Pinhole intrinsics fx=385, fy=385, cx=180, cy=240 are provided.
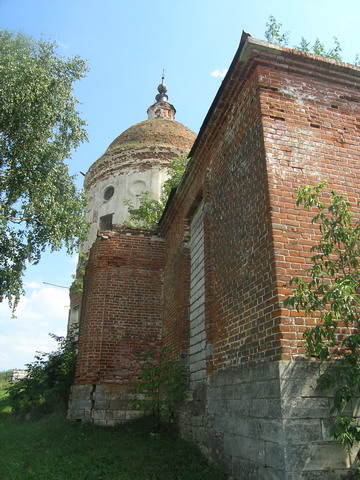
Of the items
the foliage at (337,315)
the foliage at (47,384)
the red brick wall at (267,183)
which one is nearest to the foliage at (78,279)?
the foliage at (47,384)

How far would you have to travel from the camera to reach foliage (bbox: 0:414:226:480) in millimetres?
5625

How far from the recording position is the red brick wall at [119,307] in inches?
371

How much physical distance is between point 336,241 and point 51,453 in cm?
639

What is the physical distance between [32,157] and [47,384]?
7.08m

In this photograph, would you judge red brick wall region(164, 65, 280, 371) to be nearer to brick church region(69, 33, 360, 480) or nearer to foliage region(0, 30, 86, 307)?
brick church region(69, 33, 360, 480)

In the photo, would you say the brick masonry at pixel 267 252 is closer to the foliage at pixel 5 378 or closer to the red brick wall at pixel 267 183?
the red brick wall at pixel 267 183

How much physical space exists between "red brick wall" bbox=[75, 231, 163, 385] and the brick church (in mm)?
52

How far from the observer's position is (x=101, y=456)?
657cm

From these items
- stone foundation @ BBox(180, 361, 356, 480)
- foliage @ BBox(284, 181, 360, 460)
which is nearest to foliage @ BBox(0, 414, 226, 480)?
stone foundation @ BBox(180, 361, 356, 480)

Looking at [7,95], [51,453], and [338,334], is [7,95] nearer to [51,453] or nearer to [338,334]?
[51,453]

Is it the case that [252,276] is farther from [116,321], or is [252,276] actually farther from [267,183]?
[116,321]

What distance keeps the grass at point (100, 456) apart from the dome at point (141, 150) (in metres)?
14.0

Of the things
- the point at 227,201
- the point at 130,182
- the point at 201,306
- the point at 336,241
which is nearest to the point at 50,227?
the point at 201,306

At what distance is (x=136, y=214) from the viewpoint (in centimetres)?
1602
